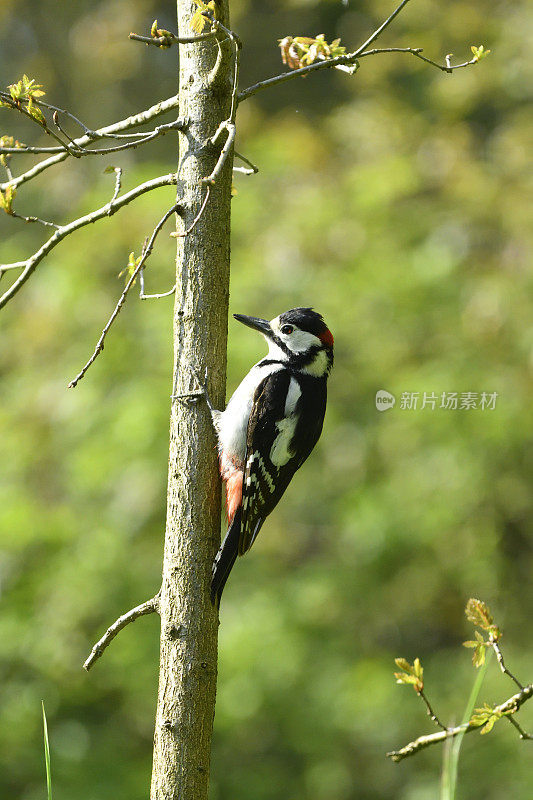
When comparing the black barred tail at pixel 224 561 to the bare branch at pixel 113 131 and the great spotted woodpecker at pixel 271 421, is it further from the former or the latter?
the bare branch at pixel 113 131

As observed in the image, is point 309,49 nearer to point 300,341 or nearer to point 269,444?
point 300,341

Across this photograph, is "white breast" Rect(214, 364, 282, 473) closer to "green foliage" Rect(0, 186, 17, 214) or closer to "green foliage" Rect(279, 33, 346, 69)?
"green foliage" Rect(0, 186, 17, 214)

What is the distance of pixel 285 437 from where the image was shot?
2586 mm

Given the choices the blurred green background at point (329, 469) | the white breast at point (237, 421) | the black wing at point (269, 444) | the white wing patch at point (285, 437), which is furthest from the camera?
the blurred green background at point (329, 469)

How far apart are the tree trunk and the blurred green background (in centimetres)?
231

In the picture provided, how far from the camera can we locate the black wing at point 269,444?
245 centimetres

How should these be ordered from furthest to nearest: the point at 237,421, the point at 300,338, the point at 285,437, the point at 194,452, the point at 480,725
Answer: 1. the point at 300,338
2. the point at 285,437
3. the point at 237,421
4. the point at 194,452
5. the point at 480,725

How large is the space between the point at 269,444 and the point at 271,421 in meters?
0.07

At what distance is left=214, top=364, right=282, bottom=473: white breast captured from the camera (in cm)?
216

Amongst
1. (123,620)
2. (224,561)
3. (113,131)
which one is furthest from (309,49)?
(123,620)

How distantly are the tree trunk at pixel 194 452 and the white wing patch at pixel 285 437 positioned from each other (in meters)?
0.47

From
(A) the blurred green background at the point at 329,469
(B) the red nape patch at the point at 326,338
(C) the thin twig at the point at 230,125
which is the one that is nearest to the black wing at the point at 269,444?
(B) the red nape patch at the point at 326,338

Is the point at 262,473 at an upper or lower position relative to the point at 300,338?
lower

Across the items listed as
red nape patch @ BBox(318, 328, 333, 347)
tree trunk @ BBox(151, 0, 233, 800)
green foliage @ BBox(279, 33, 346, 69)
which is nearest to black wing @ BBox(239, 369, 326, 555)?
red nape patch @ BBox(318, 328, 333, 347)
